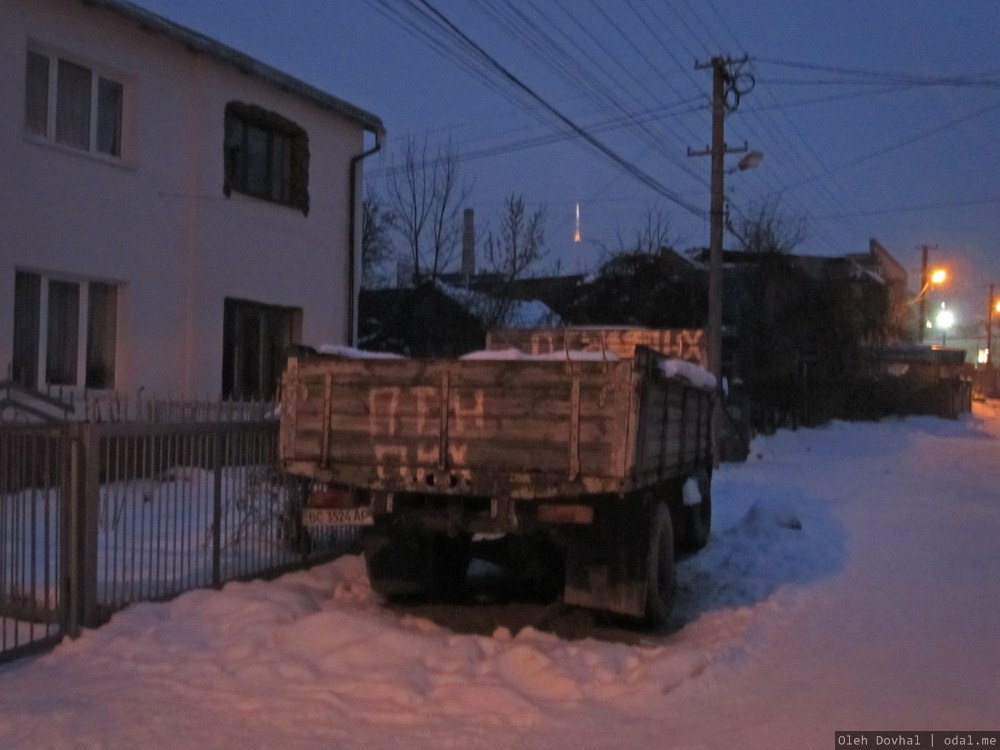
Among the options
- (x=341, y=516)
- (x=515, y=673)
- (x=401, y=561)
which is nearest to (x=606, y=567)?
(x=515, y=673)

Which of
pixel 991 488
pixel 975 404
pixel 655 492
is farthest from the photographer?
pixel 975 404

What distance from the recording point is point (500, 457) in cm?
718

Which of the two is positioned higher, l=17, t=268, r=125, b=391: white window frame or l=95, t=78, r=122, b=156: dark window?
l=95, t=78, r=122, b=156: dark window

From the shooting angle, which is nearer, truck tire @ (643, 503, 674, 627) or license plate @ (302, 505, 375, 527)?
license plate @ (302, 505, 375, 527)

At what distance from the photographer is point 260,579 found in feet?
28.3

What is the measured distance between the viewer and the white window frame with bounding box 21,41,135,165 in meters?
12.8

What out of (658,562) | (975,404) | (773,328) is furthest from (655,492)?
(975,404)

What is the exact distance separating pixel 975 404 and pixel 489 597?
52.9 meters

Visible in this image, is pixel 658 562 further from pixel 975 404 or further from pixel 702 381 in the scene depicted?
pixel 975 404

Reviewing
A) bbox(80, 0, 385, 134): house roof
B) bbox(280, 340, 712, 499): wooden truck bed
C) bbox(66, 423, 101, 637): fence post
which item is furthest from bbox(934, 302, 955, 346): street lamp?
bbox(66, 423, 101, 637): fence post

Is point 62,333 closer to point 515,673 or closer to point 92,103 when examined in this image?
point 92,103

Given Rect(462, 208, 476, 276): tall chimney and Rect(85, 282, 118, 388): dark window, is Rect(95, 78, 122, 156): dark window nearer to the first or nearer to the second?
Rect(85, 282, 118, 388): dark window

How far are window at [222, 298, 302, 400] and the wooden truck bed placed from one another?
8151mm

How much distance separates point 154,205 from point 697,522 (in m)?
8.19
